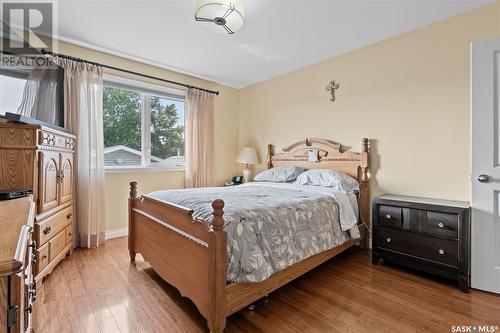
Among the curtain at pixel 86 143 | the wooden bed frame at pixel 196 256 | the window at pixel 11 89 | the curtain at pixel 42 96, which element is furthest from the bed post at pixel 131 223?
the window at pixel 11 89

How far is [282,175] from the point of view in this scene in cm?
347

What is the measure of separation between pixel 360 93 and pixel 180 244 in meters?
2.78

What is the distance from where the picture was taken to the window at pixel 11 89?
2.58 meters

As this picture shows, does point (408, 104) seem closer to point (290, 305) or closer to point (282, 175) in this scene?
point (282, 175)

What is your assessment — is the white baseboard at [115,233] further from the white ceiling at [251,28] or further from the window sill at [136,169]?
the white ceiling at [251,28]

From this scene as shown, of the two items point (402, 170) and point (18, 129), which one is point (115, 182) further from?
point (402, 170)

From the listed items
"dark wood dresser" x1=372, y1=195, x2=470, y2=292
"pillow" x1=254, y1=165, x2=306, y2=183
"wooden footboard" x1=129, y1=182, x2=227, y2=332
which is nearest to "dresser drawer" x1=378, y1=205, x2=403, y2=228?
"dark wood dresser" x1=372, y1=195, x2=470, y2=292

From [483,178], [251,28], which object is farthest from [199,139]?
[483,178]

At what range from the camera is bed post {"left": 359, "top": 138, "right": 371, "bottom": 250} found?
2.99 metres

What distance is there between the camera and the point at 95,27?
2691 mm

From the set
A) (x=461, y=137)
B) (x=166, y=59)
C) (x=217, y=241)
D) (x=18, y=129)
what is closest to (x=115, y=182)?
(x=18, y=129)

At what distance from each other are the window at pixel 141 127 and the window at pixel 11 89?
84 centimetres

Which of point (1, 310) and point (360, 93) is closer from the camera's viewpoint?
point (1, 310)

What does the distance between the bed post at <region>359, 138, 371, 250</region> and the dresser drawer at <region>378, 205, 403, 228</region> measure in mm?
455
